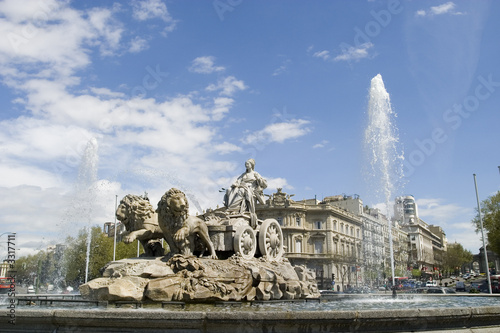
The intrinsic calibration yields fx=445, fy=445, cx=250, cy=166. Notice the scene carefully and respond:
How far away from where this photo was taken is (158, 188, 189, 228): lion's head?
1036 centimetres

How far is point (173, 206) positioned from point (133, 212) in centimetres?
181

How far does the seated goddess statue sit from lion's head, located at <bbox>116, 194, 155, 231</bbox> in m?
2.77

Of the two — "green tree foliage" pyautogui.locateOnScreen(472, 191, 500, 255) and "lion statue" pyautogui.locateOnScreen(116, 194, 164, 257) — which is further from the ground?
"green tree foliage" pyautogui.locateOnScreen(472, 191, 500, 255)

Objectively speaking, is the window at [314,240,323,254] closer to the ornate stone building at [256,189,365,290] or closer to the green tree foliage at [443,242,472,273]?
the ornate stone building at [256,189,365,290]

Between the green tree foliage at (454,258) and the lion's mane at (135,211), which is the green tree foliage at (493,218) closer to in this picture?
the lion's mane at (135,211)

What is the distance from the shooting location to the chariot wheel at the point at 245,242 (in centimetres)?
1174

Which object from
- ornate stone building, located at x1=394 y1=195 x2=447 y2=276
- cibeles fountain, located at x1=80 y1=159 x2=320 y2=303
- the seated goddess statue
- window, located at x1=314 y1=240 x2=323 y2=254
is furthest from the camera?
ornate stone building, located at x1=394 y1=195 x2=447 y2=276

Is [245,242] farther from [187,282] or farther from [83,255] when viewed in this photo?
[83,255]

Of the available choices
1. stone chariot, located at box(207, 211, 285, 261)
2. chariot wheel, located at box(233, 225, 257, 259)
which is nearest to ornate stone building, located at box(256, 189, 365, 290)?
stone chariot, located at box(207, 211, 285, 261)

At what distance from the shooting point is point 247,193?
45.1ft

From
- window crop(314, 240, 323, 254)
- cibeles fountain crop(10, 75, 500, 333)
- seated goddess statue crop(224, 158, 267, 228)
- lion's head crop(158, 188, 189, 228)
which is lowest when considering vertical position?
cibeles fountain crop(10, 75, 500, 333)

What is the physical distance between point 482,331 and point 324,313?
2133 mm

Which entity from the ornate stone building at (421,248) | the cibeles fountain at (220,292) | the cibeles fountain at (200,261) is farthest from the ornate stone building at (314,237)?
the cibeles fountain at (200,261)

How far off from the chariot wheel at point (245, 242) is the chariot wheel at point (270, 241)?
411mm
